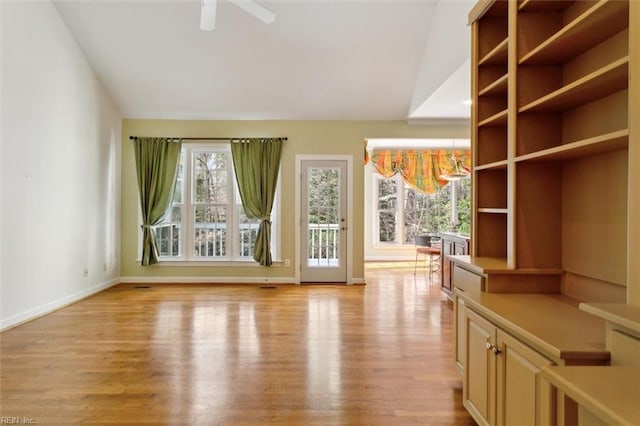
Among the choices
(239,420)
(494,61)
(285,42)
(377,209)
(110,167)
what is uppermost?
(285,42)

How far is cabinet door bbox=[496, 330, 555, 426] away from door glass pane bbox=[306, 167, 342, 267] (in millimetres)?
4207

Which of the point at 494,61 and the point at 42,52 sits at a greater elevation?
the point at 42,52

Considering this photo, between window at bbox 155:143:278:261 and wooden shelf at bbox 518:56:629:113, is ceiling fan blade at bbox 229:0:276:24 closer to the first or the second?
wooden shelf at bbox 518:56:629:113

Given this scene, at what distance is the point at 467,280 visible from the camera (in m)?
2.44

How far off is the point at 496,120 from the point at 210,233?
4.71 m

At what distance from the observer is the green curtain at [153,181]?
5672 mm

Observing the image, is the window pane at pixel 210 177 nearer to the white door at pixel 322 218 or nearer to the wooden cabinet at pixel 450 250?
the white door at pixel 322 218

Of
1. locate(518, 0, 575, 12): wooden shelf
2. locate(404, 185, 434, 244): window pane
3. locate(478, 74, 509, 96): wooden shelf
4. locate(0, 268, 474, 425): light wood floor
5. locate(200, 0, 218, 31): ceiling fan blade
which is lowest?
locate(0, 268, 474, 425): light wood floor

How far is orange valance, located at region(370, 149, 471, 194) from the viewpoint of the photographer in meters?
8.27

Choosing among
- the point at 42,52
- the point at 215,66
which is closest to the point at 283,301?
the point at 215,66

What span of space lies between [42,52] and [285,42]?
111 inches

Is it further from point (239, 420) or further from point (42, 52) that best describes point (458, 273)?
point (42, 52)

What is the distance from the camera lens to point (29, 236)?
3904 mm

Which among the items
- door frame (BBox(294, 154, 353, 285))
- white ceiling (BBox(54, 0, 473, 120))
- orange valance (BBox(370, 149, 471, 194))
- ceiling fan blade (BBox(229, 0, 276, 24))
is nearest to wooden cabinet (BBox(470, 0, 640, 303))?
white ceiling (BBox(54, 0, 473, 120))
